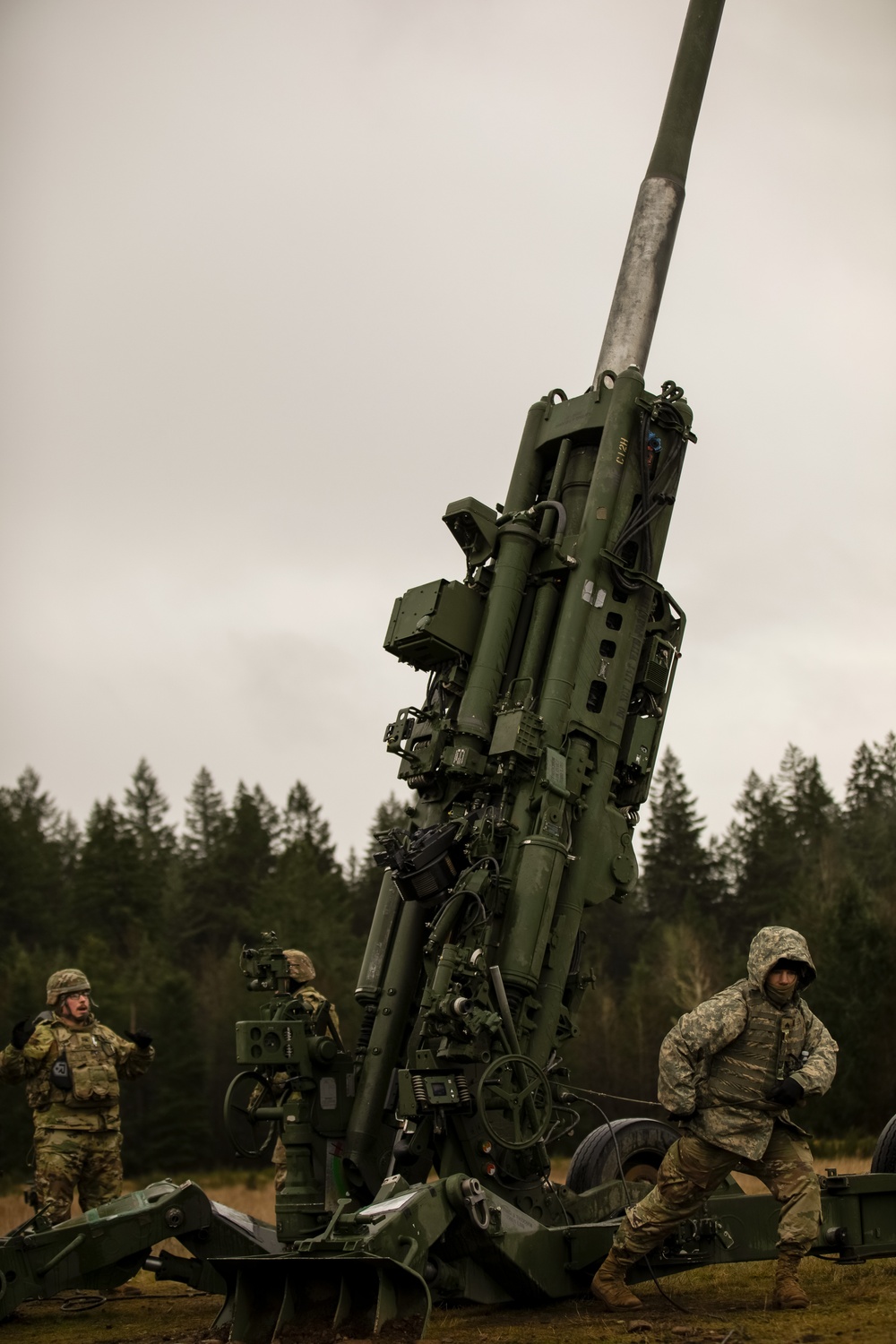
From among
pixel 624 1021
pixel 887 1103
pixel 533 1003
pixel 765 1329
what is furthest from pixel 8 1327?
pixel 624 1021

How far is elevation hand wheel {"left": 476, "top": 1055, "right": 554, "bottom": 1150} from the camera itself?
749cm

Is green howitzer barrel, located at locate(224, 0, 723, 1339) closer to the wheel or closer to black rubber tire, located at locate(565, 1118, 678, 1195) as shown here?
the wheel

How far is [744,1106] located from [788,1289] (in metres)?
0.86

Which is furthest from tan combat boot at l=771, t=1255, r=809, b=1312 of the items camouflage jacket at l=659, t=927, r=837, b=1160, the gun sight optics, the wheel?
the wheel

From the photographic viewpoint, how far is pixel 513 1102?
756 cm

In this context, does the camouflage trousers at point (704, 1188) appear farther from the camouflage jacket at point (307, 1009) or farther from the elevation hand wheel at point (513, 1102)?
the camouflage jacket at point (307, 1009)

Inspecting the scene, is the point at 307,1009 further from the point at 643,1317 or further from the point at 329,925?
the point at 329,925

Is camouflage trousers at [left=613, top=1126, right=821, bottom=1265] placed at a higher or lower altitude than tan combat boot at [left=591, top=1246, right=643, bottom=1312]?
higher

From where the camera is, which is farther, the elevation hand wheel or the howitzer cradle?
the elevation hand wheel

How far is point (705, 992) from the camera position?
3428 cm

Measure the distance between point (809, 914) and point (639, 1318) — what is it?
30.2 meters

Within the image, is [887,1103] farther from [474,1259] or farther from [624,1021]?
[474,1259]

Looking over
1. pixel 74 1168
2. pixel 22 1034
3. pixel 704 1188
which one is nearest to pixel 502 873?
pixel 704 1188

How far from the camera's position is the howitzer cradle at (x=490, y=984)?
22.5 ft
